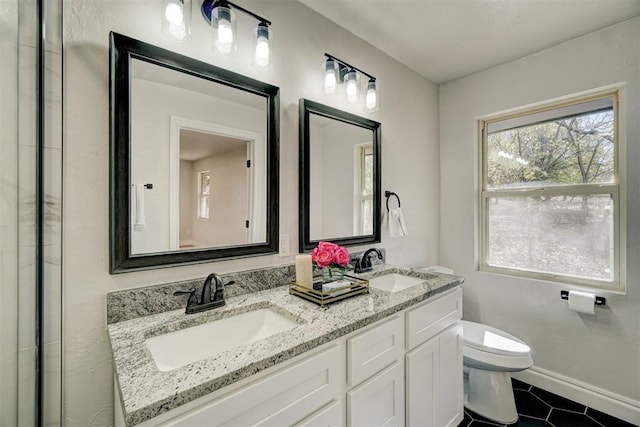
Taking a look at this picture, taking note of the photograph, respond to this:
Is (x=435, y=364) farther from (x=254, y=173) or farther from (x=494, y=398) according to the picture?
(x=254, y=173)

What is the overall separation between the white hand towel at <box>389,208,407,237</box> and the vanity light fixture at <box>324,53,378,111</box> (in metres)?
0.74

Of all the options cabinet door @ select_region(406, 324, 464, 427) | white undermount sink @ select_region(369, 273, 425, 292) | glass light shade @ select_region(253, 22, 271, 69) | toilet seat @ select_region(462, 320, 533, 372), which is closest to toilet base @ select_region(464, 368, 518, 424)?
toilet seat @ select_region(462, 320, 533, 372)

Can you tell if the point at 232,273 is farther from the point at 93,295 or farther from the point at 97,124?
the point at 97,124

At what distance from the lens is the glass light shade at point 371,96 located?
1.84 meters

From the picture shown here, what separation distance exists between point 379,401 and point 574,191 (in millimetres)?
1975

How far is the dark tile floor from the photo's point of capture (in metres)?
1.71

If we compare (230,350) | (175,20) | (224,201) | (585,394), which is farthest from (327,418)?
(585,394)

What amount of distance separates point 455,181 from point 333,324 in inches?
81.0

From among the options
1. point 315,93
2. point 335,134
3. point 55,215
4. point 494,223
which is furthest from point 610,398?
point 55,215

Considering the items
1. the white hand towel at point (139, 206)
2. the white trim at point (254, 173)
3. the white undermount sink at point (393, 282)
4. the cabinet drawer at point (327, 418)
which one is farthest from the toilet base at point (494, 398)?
the white hand towel at point (139, 206)

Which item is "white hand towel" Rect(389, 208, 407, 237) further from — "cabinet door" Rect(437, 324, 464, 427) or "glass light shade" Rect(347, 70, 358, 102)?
"glass light shade" Rect(347, 70, 358, 102)

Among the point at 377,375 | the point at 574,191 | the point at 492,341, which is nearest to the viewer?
the point at 377,375

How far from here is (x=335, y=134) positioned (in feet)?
5.69

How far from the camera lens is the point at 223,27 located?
1.19 metres
